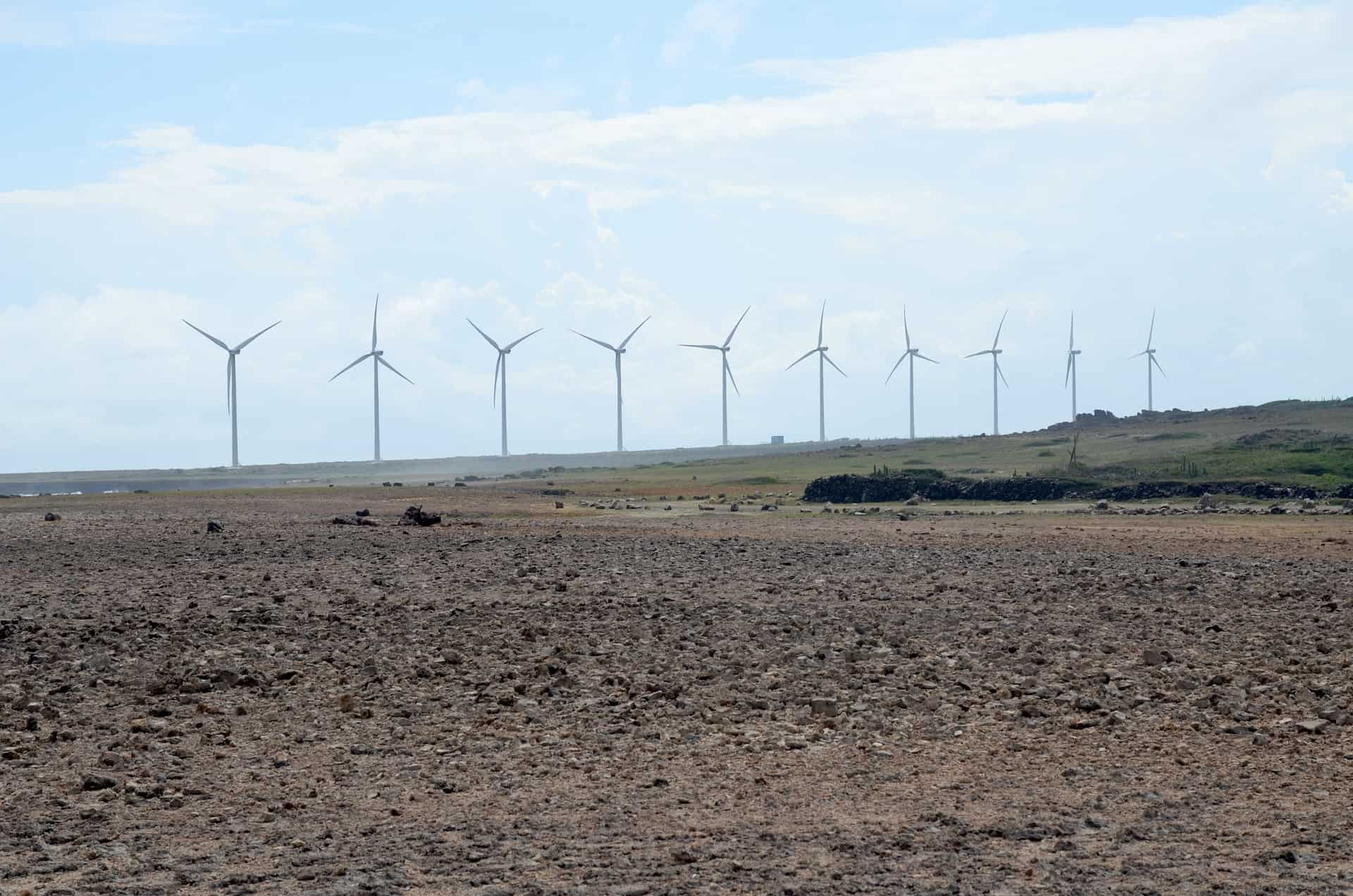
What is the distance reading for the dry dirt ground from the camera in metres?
9.47

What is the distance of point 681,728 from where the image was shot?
43.8 feet

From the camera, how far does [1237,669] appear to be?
1523 cm

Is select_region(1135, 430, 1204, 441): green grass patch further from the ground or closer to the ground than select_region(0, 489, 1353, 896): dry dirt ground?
further from the ground

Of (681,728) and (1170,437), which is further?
(1170,437)

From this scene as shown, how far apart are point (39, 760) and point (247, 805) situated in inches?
98.4

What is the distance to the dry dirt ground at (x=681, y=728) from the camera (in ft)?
31.1

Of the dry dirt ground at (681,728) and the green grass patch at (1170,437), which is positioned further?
the green grass patch at (1170,437)

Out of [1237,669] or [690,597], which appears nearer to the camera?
[1237,669]

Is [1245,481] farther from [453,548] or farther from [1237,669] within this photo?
[1237,669]

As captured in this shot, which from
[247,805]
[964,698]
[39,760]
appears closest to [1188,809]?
[964,698]

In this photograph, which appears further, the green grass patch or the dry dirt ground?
the green grass patch

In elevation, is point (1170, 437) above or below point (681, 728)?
above

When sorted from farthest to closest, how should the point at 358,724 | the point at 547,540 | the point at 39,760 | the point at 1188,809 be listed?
the point at 547,540
the point at 358,724
the point at 39,760
the point at 1188,809

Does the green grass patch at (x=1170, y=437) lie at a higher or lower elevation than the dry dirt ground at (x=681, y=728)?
higher
